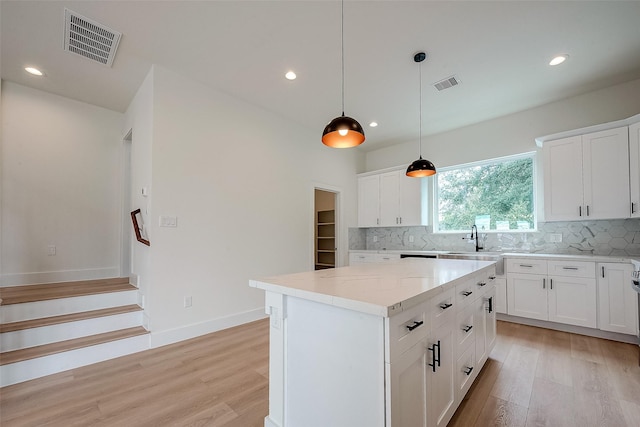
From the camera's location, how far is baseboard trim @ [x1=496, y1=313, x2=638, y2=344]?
2.96 metres

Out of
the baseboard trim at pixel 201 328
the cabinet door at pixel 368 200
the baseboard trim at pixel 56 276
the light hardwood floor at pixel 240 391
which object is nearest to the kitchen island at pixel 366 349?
the light hardwood floor at pixel 240 391

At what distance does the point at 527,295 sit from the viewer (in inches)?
138

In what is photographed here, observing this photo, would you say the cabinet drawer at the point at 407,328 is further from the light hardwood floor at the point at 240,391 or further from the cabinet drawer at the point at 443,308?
the light hardwood floor at the point at 240,391

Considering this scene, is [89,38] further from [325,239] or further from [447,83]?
Result: [325,239]

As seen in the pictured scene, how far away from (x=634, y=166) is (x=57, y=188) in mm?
7386

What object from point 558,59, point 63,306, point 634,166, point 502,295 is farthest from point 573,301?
point 63,306

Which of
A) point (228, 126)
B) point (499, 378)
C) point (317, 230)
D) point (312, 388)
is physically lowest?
point (499, 378)

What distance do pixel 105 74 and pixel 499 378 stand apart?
5.21 m

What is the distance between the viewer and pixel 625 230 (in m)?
3.33

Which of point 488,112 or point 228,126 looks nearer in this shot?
point 228,126

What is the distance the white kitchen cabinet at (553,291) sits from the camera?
10.2 feet

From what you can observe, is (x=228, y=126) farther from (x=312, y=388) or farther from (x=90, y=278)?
(x=312, y=388)

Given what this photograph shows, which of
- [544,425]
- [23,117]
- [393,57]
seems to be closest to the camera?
[544,425]

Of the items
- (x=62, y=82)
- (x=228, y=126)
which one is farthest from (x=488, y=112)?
(x=62, y=82)
